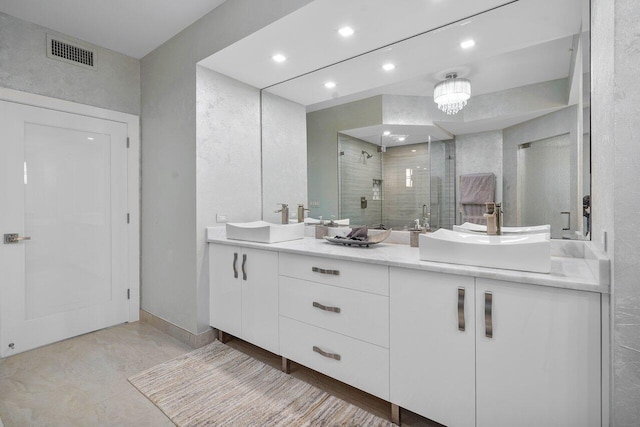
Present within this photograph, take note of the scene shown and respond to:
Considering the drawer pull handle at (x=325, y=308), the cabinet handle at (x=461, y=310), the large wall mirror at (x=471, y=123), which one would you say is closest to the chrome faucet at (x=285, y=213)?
the large wall mirror at (x=471, y=123)

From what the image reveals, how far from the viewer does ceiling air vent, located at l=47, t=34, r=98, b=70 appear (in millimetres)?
2658

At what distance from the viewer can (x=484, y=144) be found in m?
1.86

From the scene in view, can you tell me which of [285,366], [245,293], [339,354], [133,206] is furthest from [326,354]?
[133,206]

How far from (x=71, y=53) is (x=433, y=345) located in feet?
11.9

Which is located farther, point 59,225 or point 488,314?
point 59,225

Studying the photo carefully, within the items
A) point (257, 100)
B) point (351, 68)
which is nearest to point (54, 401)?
point (257, 100)

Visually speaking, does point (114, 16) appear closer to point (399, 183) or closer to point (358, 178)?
point (358, 178)

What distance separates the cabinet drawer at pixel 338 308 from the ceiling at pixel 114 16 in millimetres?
2169

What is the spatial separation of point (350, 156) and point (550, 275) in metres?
1.54

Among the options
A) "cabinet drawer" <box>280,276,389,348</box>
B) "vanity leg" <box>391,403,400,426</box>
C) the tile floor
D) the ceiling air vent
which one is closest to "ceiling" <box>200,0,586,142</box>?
"cabinet drawer" <box>280,276,389,348</box>

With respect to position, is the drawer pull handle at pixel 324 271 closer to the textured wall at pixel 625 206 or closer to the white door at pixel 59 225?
the textured wall at pixel 625 206

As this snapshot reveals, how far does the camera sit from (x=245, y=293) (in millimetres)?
2371

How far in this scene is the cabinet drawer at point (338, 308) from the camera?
1659 mm

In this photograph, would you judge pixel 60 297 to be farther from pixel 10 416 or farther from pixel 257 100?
pixel 257 100
